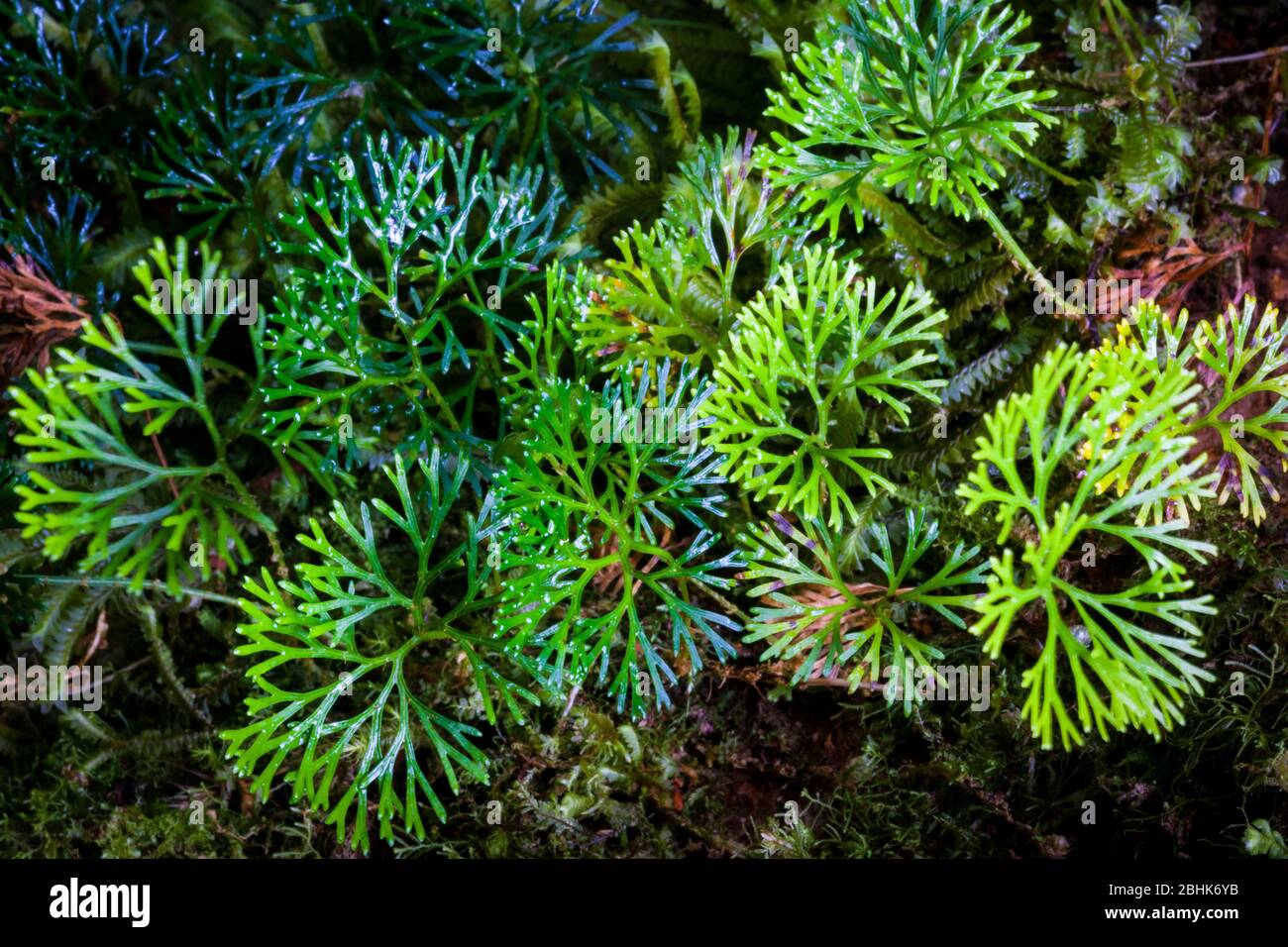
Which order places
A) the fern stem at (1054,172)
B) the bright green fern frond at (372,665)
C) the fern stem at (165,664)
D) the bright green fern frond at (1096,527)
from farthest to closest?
1. the fern stem at (165,664)
2. the fern stem at (1054,172)
3. the bright green fern frond at (372,665)
4. the bright green fern frond at (1096,527)

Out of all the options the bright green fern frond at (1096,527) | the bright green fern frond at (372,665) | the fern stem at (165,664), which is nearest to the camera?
the bright green fern frond at (1096,527)

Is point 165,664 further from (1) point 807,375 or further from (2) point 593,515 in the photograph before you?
(1) point 807,375

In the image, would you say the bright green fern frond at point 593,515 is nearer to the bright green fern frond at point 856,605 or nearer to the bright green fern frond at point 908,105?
the bright green fern frond at point 856,605

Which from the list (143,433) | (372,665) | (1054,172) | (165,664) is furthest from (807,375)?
(165,664)

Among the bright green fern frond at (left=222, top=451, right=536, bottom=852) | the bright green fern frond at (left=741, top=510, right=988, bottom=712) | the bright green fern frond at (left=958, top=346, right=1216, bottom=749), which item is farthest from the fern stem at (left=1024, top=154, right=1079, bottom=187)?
the bright green fern frond at (left=222, top=451, right=536, bottom=852)

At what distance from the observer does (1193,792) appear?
216 centimetres

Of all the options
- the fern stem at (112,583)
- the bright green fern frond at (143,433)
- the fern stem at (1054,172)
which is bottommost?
the fern stem at (112,583)

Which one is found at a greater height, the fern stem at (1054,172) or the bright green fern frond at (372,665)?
the fern stem at (1054,172)

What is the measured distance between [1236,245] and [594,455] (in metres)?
1.75

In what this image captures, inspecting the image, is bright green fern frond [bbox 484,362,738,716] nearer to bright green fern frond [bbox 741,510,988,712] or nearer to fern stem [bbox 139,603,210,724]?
bright green fern frond [bbox 741,510,988,712]

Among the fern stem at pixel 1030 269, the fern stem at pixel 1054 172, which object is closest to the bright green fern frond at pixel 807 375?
the fern stem at pixel 1030 269

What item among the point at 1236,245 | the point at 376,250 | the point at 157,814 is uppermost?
the point at 376,250
